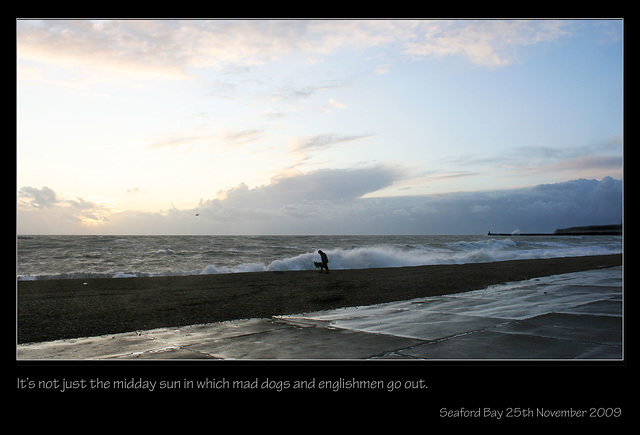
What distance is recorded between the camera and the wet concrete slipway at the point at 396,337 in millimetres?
4375

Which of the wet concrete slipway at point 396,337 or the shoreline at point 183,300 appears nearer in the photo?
the wet concrete slipway at point 396,337

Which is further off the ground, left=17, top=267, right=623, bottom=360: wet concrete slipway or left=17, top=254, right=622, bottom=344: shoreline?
left=17, top=267, right=623, bottom=360: wet concrete slipway

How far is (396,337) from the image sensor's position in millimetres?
5129

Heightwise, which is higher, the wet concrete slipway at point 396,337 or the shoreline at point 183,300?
the wet concrete slipway at point 396,337

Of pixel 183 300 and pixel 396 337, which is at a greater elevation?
pixel 396 337

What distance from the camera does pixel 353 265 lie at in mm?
25562

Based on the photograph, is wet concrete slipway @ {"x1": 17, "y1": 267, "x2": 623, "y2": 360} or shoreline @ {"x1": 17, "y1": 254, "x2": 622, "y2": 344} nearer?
wet concrete slipway @ {"x1": 17, "y1": 267, "x2": 623, "y2": 360}

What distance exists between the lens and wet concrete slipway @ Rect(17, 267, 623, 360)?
4.38 m
